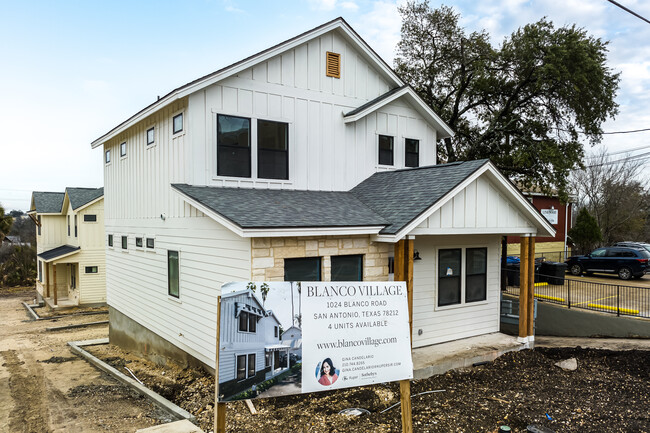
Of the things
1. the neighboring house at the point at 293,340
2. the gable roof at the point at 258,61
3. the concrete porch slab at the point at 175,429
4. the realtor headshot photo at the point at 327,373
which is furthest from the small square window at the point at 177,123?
the realtor headshot photo at the point at 327,373

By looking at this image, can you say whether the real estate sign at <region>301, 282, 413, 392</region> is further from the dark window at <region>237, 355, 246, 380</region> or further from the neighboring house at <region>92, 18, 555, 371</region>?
the neighboring house at <region>92, 18, 555, 371</region>

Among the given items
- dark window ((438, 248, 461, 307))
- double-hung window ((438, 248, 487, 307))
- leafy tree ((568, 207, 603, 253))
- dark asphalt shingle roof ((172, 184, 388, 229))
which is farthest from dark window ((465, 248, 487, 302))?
leafy tree ((568, 207, 603, 253))

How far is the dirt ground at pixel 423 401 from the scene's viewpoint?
6.69 meters

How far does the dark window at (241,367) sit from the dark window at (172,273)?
7.06m

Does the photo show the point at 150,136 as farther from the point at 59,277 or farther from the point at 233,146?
the point at 59,277

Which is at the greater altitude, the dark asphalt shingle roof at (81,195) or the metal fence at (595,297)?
the dark asphalt shingle roof at (81,195)

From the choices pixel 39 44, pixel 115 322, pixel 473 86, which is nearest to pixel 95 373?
pixel 115 322

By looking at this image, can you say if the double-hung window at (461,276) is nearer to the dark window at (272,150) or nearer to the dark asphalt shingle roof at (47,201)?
the dark window at (272,150)

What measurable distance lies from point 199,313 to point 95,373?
227 inches

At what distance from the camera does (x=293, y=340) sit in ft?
15.3

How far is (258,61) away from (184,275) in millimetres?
5539

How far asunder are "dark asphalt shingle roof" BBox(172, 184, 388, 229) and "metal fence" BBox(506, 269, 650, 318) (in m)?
6.85

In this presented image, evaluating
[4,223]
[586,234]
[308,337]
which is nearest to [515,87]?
[586,234]

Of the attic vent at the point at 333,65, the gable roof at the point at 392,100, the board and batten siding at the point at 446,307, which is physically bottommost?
the board and batten siding at the point at 446,307
